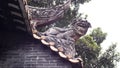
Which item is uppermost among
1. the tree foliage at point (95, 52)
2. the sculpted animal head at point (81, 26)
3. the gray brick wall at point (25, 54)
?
the sculpted animal head at point (81, 26)

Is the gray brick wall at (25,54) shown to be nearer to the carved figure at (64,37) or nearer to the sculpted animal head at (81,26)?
the carved figure at (64,37)

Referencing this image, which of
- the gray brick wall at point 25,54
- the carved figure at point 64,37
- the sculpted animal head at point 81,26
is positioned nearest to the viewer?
the gray brick wall at point 25,54

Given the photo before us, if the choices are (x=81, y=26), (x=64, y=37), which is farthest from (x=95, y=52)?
(x=64, y=37)

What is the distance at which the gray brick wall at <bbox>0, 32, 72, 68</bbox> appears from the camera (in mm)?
5336

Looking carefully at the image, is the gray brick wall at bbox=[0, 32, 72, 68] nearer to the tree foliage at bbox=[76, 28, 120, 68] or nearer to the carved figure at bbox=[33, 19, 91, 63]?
the carved figure at bbox=[33, 19, 91, 63]

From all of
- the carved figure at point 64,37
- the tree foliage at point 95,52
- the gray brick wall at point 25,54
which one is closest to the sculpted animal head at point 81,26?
the carved figure at point 64,37

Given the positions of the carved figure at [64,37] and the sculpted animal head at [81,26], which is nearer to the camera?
the carved figure at [64,37]

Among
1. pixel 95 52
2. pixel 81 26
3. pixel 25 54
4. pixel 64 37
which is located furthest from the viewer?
pixel 95 52

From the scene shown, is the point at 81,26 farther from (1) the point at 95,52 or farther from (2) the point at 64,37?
(1) the point at 95,52

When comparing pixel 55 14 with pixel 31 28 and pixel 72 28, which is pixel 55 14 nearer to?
pixel 72 28

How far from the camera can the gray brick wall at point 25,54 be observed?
5336mm

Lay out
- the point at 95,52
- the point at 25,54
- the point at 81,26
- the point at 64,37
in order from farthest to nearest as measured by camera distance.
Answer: the point at 95,52
the point at 81,26
the point at 64,37
the point at 25,54

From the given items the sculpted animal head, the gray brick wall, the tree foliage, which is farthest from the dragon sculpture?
the tree foliage

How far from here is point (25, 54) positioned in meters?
5.43
